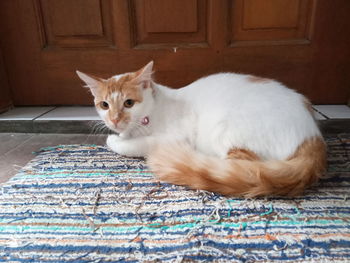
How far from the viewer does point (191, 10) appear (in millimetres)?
1442

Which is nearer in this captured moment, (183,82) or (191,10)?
(191,10)

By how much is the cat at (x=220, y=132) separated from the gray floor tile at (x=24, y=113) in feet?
2.23

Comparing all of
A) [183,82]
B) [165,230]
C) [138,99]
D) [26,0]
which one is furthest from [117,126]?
[26,0]

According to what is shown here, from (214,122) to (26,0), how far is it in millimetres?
1353

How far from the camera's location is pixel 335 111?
4.84ft

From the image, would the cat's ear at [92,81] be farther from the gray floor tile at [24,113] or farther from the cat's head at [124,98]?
the gray floor tile at [24,113]

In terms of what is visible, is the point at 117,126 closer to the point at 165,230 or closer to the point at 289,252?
the point at 165,230

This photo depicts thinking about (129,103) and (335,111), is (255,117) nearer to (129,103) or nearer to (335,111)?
(129,103)

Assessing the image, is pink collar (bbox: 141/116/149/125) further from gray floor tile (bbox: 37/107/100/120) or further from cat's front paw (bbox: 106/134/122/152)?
gray floor tile (bbox: 37/107/100/120)

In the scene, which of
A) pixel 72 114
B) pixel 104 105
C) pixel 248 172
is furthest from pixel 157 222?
pixel 72 114

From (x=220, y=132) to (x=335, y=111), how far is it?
2.98 ft

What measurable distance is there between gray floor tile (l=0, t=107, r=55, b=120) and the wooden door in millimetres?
177

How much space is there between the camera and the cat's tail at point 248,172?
0.80 metres

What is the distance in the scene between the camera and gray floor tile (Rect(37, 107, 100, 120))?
152 centimetres
